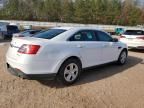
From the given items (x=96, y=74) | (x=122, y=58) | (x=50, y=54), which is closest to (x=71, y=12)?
(x=122, y=58)

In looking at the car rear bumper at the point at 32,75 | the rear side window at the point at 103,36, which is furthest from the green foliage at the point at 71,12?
the car rear bumper at the point at 32,75

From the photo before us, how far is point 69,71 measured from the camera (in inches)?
233

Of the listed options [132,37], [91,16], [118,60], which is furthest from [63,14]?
[118,60]

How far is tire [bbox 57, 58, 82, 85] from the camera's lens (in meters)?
5.70

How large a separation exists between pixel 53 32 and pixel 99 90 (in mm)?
2051

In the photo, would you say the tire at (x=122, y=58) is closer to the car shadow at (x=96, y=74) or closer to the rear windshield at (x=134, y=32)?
the car shadow at (x=96, y=74)

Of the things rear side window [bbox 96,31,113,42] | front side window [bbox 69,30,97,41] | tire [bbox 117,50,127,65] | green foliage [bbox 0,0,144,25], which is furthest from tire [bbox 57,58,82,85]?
green foliage [bbox 0,0,144,25]

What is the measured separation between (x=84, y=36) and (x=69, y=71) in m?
1.22

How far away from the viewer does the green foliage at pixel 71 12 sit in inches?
2229

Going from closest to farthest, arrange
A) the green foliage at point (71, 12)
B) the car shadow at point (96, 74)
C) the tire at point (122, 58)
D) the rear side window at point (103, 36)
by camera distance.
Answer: the car shadow at point (96, 74), the rear side window at point (103, 36), the tire at point (122, 58), the green foliage at point (71, 12)

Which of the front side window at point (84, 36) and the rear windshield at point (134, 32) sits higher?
the front side window at point (84, 36)

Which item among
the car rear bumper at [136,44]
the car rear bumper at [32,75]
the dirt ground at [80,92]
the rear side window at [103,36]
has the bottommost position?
the dirt ground at [80,92]

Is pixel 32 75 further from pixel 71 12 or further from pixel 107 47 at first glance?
pixel 71 12

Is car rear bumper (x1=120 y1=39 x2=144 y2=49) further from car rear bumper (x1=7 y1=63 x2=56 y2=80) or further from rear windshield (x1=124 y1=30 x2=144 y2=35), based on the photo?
car rear bumper (x1=7 y1=63 x2=56 y2=80)
